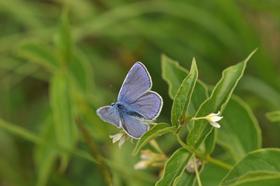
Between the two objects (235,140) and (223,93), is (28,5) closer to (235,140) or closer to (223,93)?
(235,140)

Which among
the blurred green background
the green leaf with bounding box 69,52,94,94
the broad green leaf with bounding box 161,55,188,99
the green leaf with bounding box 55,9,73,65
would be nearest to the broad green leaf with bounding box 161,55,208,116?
the broad green leaf with bounding box 161,55,188,99

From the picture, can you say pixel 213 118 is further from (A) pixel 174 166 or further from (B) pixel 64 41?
(B) pixel 64 41

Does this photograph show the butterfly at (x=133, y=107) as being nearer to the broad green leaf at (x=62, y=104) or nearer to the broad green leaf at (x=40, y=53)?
the broad green leaf at (x=62, y=104)

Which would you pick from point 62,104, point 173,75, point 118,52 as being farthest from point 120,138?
point 118,52

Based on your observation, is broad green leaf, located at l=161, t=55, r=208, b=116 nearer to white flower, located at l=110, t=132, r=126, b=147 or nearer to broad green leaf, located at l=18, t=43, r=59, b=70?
white flower, located at l=110, t=132, r=126, b=147

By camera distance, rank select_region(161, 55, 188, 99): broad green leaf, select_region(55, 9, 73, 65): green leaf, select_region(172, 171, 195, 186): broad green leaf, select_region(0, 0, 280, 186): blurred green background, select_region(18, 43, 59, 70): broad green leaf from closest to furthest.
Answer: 1. select_region(172, 171, 195, 186): broad green leaf
2. select_region(161, 55, 188, 99): broad green leaf
3. select_region(55, 9, 73, 65): green leaf
4. select_region(18, 43, 59, 70): broad green leaf
5. select_region(0, 0, 280, 186): blurred green background

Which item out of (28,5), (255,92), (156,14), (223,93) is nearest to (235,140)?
(223,93)
